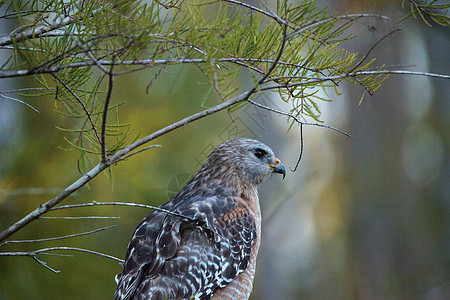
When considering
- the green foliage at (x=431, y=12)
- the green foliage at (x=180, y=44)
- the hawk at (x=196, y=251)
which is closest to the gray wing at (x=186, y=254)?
the hawk at (x=196, y=251)

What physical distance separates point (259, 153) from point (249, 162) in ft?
0.24

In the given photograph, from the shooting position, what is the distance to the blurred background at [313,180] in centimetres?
329

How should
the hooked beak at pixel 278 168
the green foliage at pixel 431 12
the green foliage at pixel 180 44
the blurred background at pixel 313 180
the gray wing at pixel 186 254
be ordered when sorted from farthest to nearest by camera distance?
the blurred background at pixel 313 180 → the hooked beak at pixel 278 168 → the gray wing at pixel 186 254 → the green foliage at pixel 431 12 → the green foliage at pixel 180 44

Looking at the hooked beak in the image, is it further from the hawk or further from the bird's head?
the hawk

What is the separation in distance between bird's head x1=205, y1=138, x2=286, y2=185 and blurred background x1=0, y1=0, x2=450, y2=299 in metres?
0.98

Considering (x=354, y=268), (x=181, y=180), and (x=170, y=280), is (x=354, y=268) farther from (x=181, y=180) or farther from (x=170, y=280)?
(x=170, y=280)

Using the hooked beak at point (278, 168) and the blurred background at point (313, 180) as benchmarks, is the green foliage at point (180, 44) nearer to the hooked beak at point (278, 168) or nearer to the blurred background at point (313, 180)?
the hooked beak at point (278, 168)

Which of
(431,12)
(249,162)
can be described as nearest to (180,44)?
(431,12)

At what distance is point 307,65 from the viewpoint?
1.22 meters

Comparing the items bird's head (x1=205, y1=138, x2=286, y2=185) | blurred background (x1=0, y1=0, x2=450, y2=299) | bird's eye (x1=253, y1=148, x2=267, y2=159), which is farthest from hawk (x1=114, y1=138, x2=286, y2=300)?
blurred background (x1=0, y1=0, x2=450, y2=299)

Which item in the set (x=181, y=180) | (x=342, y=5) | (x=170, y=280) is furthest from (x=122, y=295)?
(x=342, y=5)

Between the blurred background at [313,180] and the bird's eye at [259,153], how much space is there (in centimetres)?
102

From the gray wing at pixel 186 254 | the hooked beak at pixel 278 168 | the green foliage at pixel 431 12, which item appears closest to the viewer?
the green foliage at pixel 431 12

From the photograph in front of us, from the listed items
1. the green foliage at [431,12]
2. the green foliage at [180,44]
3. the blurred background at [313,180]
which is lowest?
the blurred background at [313,180]
